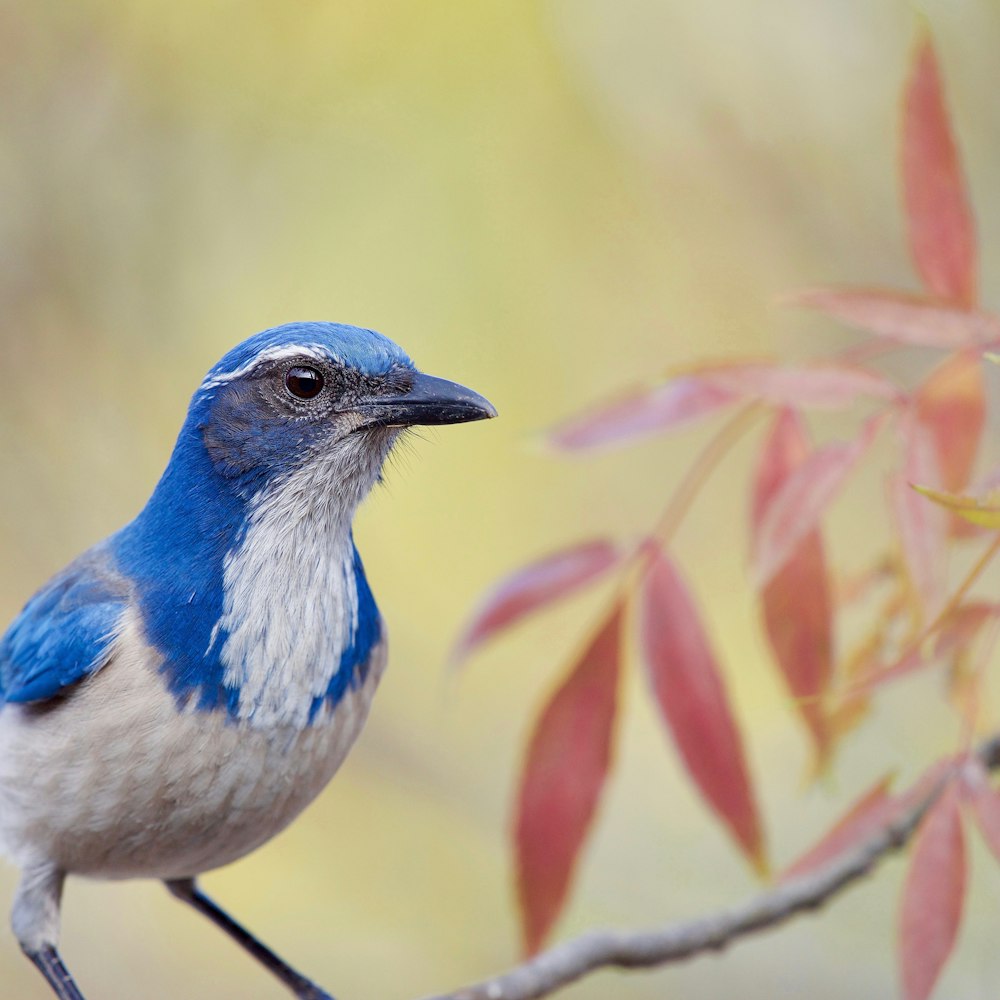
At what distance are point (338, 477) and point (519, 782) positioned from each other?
781mm

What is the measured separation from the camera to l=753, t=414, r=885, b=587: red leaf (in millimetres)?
2322

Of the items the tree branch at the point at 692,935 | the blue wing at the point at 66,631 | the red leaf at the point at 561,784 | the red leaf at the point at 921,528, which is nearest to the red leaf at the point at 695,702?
the red leaf at the point at 561,784

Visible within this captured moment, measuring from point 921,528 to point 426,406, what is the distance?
1.06 meters

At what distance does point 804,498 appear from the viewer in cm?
239

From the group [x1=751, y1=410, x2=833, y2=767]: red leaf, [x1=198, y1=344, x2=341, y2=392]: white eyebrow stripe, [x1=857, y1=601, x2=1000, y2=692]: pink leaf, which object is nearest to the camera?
[x1=857, y1=601, x2=1000, y2=692]: pink leaf

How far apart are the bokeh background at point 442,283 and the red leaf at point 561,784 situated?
5.97ft

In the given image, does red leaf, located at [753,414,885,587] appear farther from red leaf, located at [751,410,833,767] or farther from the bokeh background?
the bokeh background

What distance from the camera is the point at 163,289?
534cm

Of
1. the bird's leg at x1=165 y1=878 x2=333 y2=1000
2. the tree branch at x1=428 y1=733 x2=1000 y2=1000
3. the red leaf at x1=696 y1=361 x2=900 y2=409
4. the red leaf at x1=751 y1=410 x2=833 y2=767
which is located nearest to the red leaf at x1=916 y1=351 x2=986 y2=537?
the red leaf at x1=696 y1=361 x2=900 y2=409

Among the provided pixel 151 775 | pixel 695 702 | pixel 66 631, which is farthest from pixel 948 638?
pixel 66 631

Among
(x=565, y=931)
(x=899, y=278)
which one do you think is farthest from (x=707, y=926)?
(x=565, y=931)

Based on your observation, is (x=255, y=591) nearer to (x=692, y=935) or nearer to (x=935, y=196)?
(x=692, y=935)

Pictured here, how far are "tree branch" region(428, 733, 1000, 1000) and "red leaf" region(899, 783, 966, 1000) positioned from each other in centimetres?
39

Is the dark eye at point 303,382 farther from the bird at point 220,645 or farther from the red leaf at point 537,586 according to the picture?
the red leaf at point 537,586
